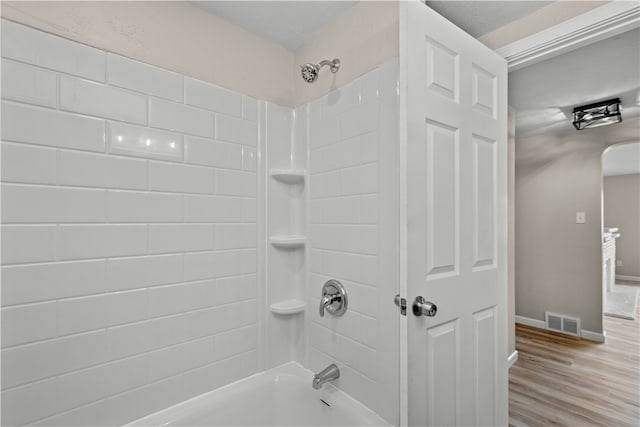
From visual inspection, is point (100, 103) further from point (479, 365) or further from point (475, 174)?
point (479, 365)

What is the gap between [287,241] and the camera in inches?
58.8

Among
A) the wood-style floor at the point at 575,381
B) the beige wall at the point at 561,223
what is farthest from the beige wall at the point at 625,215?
the beige wall at the point at 561,223

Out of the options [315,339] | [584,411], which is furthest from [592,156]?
[315,339]

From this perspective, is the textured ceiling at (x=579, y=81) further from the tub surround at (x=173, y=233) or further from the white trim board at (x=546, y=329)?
the white trim board at (x=546, y=329)

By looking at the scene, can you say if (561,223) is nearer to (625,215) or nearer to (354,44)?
(354,44)

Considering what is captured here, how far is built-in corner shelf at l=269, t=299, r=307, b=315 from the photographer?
1490mm

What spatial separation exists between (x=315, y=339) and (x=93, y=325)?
0.93 meters

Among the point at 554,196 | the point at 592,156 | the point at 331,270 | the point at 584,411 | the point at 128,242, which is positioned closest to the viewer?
the point at 128,242

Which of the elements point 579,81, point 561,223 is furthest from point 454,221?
point 561,223

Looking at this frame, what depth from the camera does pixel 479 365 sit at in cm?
121

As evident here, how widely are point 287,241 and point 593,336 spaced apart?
11.8ft

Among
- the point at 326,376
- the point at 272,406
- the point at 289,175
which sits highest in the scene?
the point at 289,175

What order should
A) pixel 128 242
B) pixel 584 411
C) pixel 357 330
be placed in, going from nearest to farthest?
pixel 128 242, pixel 357 330, pixel 584 411

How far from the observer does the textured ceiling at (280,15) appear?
130cm
